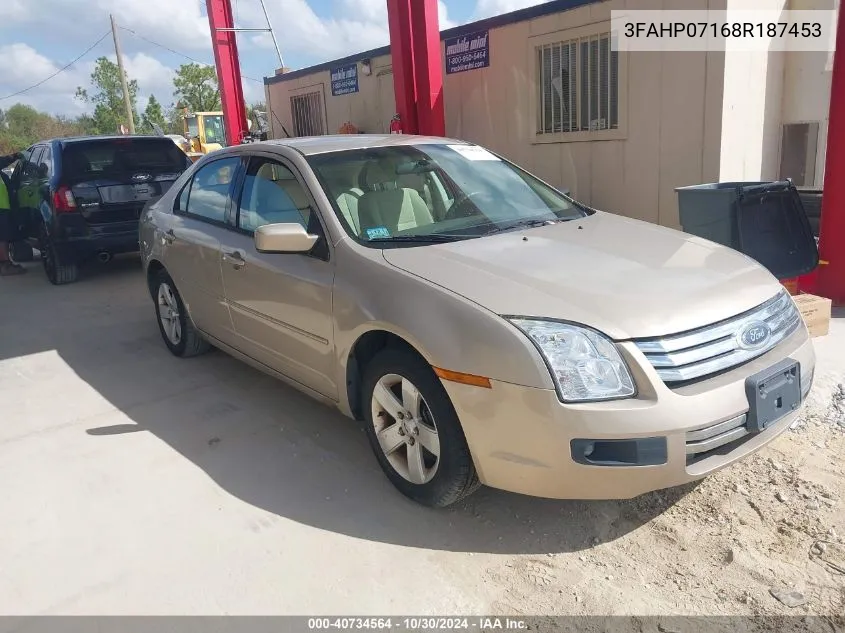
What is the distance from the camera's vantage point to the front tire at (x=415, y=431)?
280 cm

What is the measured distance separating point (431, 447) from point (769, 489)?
155cm

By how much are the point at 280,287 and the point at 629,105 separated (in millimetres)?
5348

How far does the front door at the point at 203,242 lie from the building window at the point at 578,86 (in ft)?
16.2

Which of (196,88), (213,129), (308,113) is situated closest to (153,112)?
(196,88)

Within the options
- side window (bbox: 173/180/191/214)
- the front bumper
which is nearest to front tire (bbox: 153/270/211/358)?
side window (bbox: 173/180/191/214)

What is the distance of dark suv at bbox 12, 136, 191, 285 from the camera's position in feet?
26.3

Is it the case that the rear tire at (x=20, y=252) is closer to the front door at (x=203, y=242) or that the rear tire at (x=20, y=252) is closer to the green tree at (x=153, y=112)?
the front door at (x=203, y=242)

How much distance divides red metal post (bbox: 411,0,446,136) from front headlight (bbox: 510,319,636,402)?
6075 millimetres

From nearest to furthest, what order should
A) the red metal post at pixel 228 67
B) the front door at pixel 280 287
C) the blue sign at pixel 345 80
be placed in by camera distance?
1. the front door at pixel 280 287
2. the blue sign at pixel 345 80
3. the red metal post at pixel 228 67

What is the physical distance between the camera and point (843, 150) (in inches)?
213

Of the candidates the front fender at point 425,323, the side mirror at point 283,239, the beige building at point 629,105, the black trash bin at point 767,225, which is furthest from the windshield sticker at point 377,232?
the beige building at point 629,105

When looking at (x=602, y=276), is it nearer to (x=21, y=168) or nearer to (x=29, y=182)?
(x=29, y=182)

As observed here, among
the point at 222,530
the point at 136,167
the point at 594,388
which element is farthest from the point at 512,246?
the point at 136,167

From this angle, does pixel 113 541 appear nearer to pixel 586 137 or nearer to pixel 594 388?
pixel 594 388
